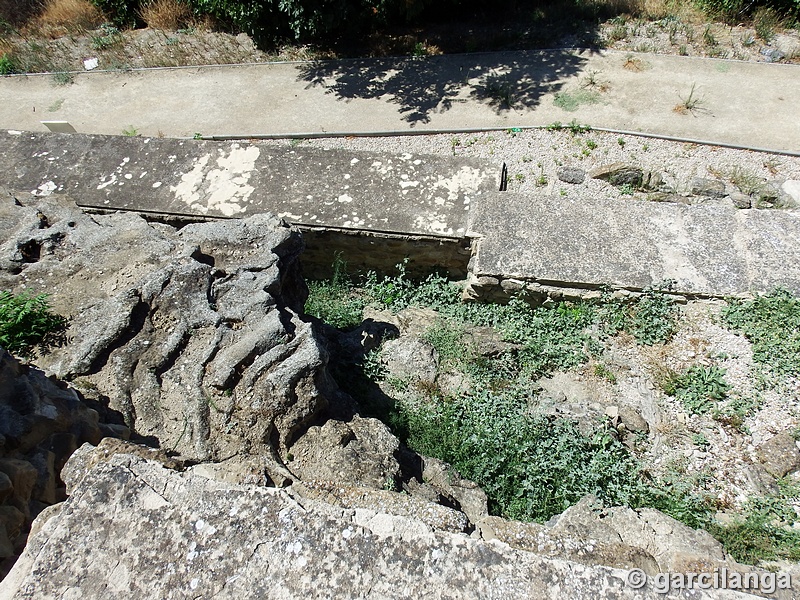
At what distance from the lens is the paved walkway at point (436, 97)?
24.7ft

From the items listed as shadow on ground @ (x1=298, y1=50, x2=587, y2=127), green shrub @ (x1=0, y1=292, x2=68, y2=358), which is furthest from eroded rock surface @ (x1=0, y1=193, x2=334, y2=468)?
shadow on ground @ (x1=298, y1=50, x2=587, y2=127)

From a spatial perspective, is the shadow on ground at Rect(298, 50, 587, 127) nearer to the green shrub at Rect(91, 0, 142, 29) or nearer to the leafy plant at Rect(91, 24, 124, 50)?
the leafy plant at Rect(91, 24, 124, 50)

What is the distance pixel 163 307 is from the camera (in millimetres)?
3402

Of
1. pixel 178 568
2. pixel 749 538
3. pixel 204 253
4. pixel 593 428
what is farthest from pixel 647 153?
pixel 178 568

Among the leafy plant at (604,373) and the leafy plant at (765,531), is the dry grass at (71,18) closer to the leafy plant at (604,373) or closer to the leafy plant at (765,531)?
the leafy plant at (604,373)

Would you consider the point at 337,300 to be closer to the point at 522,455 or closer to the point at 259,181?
the point at 259,181

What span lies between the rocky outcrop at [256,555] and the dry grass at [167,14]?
10424 mm

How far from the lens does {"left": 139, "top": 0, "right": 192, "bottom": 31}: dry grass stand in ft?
33.7

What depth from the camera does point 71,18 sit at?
35.1ft

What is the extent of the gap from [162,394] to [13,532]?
1038 millimetres

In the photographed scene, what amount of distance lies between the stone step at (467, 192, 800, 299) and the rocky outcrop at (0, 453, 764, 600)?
3.13 m

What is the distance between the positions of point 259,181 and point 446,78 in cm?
424

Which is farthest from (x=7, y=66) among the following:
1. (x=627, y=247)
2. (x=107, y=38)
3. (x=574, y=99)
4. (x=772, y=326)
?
(x=772, y=326)

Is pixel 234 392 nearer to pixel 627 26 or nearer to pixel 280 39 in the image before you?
pixel 280 39
